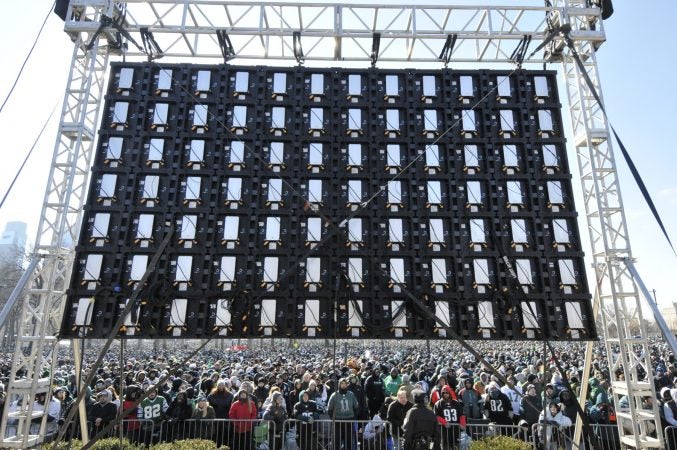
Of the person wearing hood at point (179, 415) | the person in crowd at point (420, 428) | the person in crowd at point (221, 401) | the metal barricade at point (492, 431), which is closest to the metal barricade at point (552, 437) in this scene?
the metal barricade at point (492, 431)

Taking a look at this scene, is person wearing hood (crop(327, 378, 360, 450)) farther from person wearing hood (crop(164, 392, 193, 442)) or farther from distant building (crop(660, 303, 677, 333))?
distant building (crop(660, 303, 677, 333))

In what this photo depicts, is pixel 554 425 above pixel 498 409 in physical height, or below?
below

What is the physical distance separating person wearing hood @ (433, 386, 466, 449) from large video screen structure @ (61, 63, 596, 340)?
1.62 meters

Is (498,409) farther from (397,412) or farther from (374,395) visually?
(374,395)

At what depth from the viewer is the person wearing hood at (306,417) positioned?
33.0 feet

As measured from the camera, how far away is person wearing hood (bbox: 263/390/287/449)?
32.0 ft

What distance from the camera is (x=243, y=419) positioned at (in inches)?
381

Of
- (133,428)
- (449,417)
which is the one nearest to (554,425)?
(449,417)

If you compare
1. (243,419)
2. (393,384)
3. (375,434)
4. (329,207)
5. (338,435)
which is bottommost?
(338,435)

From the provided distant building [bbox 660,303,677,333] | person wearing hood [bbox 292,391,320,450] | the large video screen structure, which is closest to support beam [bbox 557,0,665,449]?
the large video screen structure

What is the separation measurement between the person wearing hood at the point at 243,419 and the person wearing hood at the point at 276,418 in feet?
1.23

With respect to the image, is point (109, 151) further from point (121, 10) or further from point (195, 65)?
point (121, 10)

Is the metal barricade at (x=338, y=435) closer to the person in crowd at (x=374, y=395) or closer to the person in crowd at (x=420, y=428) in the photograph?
the person in crowd at (x=374, y=395)

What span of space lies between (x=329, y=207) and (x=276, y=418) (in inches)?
201
